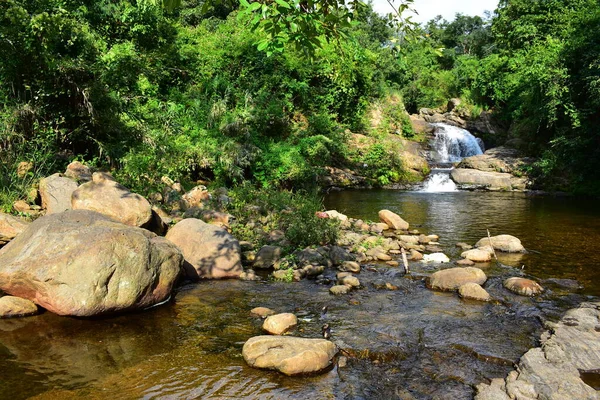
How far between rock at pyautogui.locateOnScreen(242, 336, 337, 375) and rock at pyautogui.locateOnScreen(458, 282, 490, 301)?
288cm

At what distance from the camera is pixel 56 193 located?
309 inches

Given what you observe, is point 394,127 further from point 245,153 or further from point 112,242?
point 112,242

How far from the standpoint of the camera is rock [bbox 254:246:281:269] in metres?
8.22

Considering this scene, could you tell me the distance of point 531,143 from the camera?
72.3 ft

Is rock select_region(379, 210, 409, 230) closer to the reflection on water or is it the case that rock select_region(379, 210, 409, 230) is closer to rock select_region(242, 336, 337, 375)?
the reflection on water

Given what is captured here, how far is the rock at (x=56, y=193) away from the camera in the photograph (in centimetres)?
773

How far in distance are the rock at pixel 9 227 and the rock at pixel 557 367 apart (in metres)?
6.87

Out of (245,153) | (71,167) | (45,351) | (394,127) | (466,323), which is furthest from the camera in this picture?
(394,127)

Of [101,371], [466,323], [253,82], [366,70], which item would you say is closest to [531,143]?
[366,70]

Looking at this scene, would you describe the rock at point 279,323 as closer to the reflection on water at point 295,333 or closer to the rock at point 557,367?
the reflection on water at point 295,333

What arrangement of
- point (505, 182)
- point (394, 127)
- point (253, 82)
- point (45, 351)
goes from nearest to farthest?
point (45, 351)
point (253, 82)
point (505, 182)
point (394, 127)

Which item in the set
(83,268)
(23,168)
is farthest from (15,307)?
(23,168)

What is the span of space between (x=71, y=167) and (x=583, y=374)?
30.5 feet

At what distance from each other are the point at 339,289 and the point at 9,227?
5.29 metres
